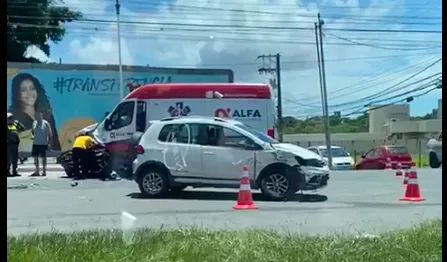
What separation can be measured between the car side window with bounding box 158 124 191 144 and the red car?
7.14m

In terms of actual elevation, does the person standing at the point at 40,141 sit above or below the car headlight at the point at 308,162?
above

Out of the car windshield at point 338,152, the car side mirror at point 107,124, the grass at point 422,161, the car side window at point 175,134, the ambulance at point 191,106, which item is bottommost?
the grass at point 422,161

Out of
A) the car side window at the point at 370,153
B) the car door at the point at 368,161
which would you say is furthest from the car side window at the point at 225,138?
the car side window at the point at 370,153

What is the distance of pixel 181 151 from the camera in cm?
1255

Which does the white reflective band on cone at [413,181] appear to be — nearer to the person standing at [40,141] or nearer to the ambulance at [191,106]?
the ambulance at [191,106]

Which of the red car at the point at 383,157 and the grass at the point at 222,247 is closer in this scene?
the grass at the point at 222,247

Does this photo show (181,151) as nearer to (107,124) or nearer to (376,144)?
(107,124)

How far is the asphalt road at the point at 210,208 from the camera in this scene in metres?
9.27

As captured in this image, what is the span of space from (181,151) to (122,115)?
4001mm

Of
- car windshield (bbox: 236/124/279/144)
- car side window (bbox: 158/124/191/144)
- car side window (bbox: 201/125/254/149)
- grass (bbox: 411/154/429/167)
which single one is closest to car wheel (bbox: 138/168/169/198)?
car side window (bbox: 158/124/191/144)

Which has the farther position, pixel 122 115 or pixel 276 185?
pixel 122 115

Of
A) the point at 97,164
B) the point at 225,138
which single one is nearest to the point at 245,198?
the point at 225,138

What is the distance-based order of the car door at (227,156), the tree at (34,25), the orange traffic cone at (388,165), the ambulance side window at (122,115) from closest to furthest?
the tree at (34,25) → the car door at (227,156) → the ambulance side window at (122,115) → the orange traffic cone at (388,165)

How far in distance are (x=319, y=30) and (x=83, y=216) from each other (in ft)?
13.8
